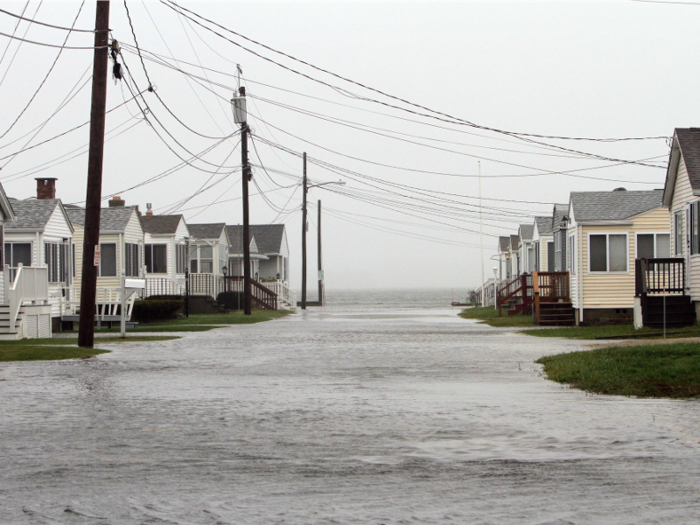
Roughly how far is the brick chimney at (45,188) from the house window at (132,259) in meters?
5.25

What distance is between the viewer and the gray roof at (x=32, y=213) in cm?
3606

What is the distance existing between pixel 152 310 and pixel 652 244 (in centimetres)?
2031

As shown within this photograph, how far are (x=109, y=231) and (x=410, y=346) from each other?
2540 centimetres

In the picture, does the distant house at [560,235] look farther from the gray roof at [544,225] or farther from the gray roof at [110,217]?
the gray roof at [110,217]

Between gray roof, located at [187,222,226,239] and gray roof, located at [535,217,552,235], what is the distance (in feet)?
70.9

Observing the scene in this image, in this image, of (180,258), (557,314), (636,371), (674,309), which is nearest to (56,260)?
(180,258)

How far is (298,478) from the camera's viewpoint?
26.2ft

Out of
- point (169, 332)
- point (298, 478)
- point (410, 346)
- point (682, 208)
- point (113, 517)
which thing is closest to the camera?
point (113, 517)

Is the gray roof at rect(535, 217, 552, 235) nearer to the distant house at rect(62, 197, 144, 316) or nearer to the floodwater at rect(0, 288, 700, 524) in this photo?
the distant house at rect(62, 197, 144, 316)

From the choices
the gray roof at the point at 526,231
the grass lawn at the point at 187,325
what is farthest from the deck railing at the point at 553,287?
the gray roof at the point at 526,231

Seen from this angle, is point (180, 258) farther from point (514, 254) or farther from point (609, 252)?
point (609, 252)

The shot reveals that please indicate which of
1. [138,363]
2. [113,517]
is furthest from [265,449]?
[138,363]

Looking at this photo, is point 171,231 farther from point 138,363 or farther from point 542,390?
point 542,390

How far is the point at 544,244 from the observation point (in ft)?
177
